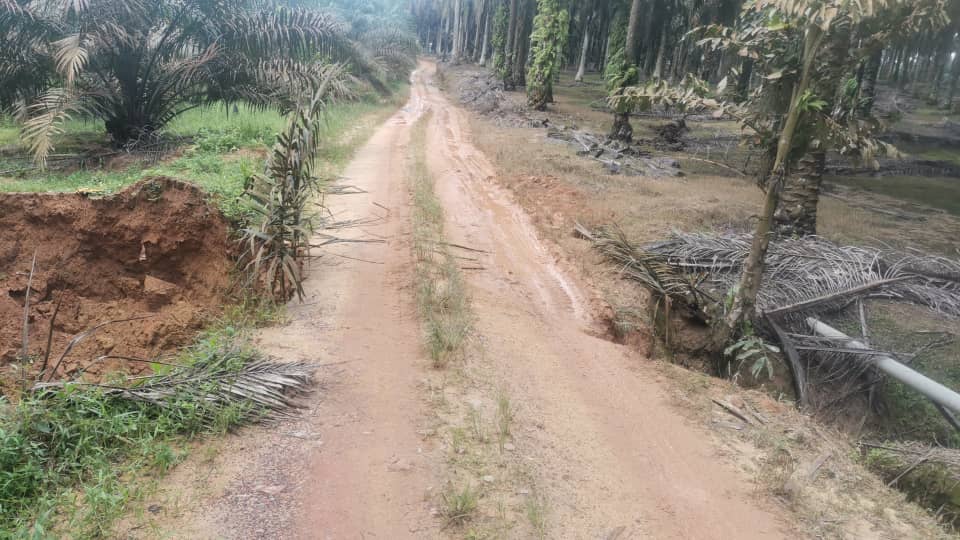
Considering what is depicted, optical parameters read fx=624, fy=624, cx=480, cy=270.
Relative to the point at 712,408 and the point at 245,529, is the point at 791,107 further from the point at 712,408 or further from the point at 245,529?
the point at 245,529

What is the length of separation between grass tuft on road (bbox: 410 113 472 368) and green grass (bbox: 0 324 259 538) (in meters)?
1.87

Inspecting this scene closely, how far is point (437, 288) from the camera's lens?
6.51 m

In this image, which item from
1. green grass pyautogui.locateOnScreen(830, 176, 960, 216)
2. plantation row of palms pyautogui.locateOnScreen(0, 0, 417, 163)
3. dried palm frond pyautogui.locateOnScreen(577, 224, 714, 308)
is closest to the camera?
dried palm frond pyautogui.locateOnScreen(577, 224, 714, 308)

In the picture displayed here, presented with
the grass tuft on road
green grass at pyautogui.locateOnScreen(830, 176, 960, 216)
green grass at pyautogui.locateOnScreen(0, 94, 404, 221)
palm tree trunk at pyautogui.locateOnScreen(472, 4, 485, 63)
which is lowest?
the grass tuft on road

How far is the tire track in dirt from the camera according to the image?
3645 millimetres

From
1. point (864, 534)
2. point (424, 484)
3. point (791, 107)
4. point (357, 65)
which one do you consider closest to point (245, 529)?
point (424, 484)

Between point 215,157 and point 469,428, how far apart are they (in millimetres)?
8236

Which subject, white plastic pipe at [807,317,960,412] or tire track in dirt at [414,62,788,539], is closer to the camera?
tire track in dirt at [414,62,788,539]

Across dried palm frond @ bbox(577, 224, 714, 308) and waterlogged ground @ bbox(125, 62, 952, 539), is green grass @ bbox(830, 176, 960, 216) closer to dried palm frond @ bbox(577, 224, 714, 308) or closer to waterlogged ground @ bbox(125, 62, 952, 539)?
dried palm frond @ bbox(577, 224, 714, 308)

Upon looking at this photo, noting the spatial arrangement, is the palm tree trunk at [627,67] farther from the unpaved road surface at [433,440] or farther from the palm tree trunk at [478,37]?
the palm tree trunk at [478,37]

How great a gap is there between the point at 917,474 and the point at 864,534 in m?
1.59

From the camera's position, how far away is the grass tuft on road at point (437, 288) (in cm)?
532

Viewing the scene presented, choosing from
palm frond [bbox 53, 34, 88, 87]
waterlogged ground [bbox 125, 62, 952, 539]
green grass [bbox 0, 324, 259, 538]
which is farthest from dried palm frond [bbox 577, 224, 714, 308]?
palm frond [bbox 53, 34, 88, 87]

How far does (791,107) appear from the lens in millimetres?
5641
